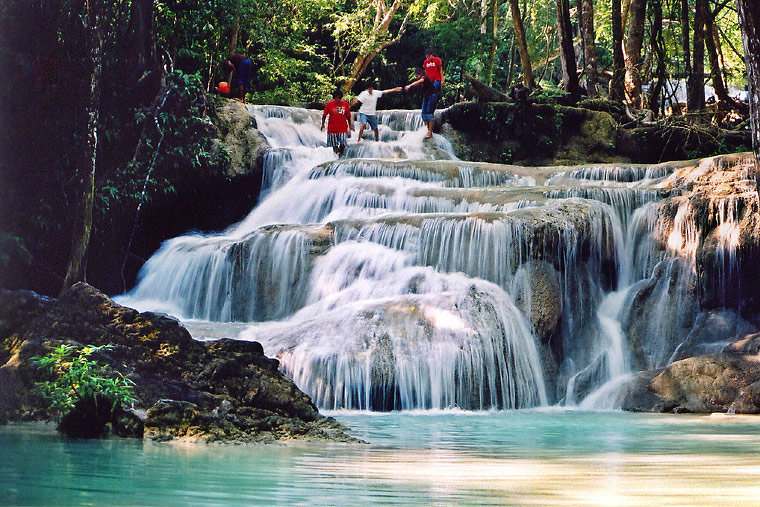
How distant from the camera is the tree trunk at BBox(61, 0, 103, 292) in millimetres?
11227

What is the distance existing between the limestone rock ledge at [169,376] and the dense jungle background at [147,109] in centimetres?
397

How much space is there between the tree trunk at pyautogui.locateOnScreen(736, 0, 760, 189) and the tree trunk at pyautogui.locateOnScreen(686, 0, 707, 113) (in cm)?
1294

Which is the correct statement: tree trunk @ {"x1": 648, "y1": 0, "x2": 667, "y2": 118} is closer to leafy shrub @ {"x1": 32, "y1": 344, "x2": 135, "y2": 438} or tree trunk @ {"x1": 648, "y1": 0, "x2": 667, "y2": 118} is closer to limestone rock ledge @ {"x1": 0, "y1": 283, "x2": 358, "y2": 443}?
limestone rock ledge @ {"x1": 0, "y1": 283, "x2": 358, "y2": 443}

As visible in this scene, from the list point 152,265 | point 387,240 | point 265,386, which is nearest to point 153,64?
point 152,265

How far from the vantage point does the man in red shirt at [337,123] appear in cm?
1894

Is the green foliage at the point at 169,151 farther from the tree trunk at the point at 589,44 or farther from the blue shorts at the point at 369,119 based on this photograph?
the tree trunk at the point at 589,44

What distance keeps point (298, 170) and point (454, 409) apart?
357 inches

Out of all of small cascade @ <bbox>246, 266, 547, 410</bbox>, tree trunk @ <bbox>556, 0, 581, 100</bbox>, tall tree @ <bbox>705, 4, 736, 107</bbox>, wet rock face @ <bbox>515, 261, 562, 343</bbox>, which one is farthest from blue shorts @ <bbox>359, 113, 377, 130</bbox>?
small cascade @ <bbox>246, 266, 547, 410</bbox>

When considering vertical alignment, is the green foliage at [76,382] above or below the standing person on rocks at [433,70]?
below

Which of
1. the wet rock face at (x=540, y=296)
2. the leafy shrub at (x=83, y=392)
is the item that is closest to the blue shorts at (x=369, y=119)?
the wet rock face at (x=540, y=296)

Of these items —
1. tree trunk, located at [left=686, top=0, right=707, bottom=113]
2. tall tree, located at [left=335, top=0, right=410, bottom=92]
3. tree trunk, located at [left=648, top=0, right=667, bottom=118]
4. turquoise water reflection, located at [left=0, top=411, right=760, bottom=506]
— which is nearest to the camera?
turquoise water reflection, located at [left=0, top=411, right=760, bottom=506]

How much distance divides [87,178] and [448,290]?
14.7ft

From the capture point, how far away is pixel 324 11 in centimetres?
3045

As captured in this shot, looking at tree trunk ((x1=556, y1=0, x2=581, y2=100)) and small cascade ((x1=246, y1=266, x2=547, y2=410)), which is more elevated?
tree trunk ((x1=556, y1=0, x2=581, y2=100))
